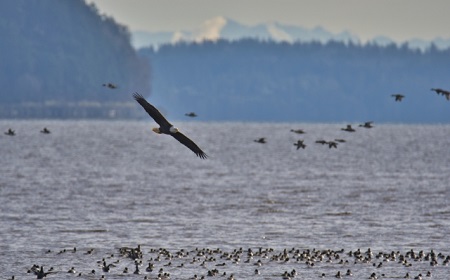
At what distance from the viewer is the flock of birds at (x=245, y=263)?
39406 mm

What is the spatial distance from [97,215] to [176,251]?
607 inches

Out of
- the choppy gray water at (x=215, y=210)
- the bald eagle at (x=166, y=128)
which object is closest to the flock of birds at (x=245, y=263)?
the choppy gray water at (x=215, y=210)

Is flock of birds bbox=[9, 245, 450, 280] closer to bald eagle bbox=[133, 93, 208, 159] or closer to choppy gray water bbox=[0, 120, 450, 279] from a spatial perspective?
choppy gray water bbox=[0, 120, 450, 279]

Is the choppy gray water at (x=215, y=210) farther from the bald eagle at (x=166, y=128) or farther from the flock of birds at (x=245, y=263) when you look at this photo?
the bald eagle at (x=166, y=128)

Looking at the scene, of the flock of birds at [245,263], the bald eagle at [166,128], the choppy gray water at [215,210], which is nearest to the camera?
the bald eagle at [166,128]

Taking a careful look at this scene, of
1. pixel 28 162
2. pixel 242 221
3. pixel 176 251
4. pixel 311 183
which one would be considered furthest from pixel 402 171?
pixel 176 251

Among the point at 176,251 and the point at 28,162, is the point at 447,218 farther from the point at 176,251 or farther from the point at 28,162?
the point at 28,162

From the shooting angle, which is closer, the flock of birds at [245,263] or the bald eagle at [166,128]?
the bald eagle at [166,128]

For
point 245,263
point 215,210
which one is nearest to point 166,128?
point 245,263

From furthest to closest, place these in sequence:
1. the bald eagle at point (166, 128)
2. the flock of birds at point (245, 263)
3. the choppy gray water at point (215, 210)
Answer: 1. the choppy gray water at point (215, 210)
2. the flock of birds at point (245, 263)
3. the bald eagle at point (166, 128)

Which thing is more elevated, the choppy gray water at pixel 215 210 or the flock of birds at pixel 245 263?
the choppy gray water at pixel 215 210

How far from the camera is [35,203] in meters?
66.6

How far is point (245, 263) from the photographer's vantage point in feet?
137

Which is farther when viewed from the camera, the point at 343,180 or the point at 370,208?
the point at 343,180
